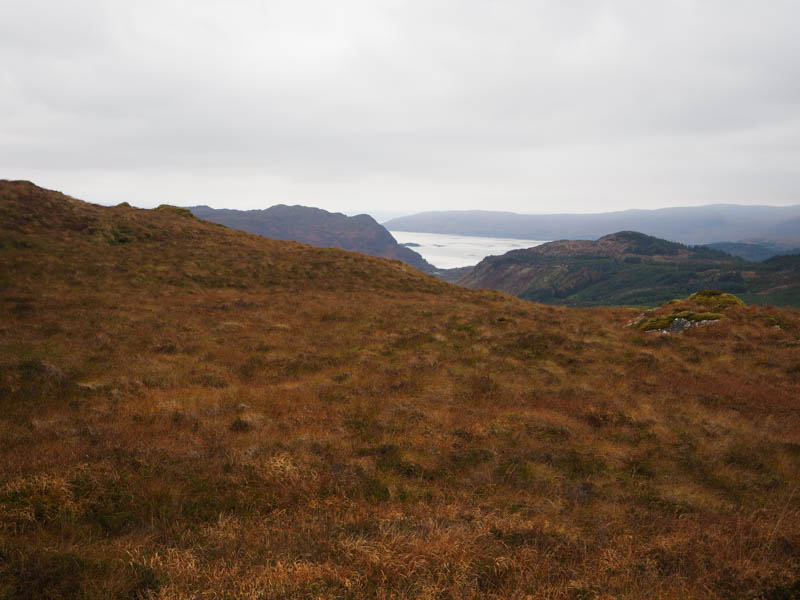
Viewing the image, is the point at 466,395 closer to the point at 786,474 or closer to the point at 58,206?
the point at 786,474

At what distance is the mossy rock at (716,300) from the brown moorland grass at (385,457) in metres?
5.70

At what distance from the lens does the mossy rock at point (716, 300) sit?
1114 inches

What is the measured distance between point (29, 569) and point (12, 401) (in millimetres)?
8752

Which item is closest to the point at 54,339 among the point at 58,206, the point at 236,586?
the point at 236,586

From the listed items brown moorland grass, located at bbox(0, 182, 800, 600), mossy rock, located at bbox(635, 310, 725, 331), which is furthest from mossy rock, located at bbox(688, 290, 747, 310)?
brown moorland grass, located at bbox(0, 182, 800, 600)

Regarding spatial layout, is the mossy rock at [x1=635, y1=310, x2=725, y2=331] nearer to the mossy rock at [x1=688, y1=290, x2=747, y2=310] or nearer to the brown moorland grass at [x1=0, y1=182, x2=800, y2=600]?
the brown moorland grass at [x1=0, y1=182, x2=800, y2=600]

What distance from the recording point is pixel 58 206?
3738 cm

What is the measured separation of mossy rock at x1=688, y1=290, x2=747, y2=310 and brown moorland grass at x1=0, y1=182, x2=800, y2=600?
5704 mm

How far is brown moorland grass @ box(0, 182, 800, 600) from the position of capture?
224 inches

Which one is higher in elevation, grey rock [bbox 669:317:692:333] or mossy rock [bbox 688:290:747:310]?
mossy rock [bbox 688:290:747:310]

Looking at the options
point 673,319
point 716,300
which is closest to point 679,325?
point 673,319

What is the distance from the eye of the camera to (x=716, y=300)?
30.0 m

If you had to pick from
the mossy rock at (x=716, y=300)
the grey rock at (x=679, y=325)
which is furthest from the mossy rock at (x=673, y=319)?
the mossy rock at (x=716, y=300)

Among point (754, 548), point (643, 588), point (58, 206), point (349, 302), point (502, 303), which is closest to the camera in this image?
point (643, 588)
